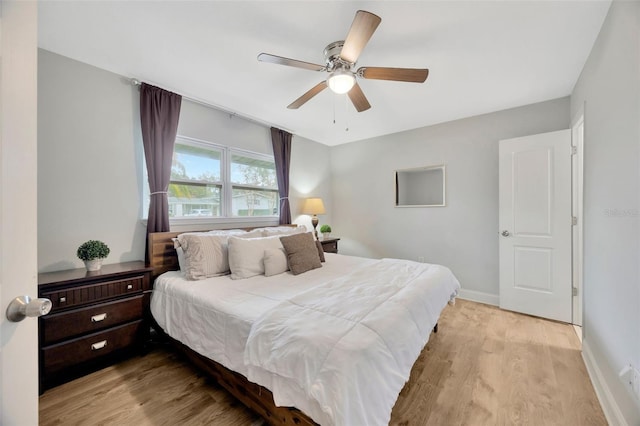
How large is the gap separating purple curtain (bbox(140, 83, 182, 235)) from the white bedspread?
0.68 metres

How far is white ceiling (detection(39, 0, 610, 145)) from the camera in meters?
1.66

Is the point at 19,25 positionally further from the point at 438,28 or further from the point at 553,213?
the point at 553,213

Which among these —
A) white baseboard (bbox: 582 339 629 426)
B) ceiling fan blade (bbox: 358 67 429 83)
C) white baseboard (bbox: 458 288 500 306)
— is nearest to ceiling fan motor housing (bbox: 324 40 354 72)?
ceiling fan blade (bbox: 358 67 429 83)

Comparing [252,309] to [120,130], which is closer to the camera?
[252,309]

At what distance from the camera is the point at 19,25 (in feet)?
2.06

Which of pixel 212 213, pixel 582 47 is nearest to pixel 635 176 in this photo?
pixel 582 47

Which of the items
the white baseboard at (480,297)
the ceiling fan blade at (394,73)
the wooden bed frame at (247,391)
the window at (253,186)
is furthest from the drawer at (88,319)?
the white baseboard at (480,297)

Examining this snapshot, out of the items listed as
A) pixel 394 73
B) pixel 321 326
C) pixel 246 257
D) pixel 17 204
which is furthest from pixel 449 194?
pixel 17 204

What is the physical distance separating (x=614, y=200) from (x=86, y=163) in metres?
4.05

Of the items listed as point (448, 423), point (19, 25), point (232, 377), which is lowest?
point (448, 423)

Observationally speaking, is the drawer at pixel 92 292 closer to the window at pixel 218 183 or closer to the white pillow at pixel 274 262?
the window at pixel 218 183

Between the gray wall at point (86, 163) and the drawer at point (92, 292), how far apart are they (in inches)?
18.9

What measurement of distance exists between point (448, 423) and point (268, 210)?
10.3ft

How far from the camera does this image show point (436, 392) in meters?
1.74
